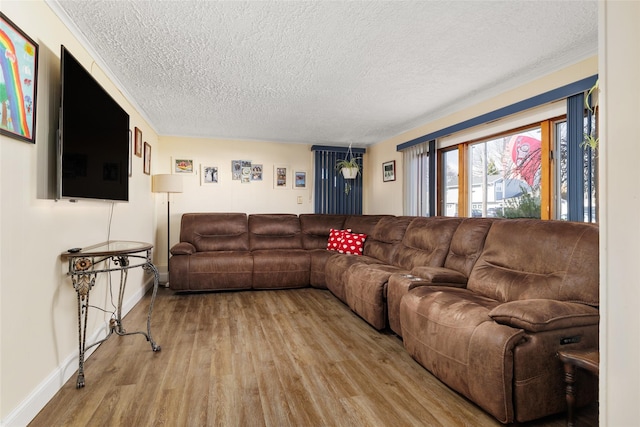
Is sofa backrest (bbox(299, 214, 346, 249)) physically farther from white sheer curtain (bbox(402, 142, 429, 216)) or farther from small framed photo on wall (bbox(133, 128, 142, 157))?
small framed photo on wall (bbox(133, 128, 142, 157))

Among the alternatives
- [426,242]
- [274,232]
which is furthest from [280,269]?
[426,242]

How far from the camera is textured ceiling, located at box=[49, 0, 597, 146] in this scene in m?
1.87

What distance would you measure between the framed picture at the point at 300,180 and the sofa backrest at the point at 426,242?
8.11ft

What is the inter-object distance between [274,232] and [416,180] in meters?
2.25

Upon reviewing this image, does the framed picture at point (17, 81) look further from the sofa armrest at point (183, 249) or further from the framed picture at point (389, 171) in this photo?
the framed picture at point (389, 171)

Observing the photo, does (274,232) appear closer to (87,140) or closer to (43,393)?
(87,140)

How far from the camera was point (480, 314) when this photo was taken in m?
1.77

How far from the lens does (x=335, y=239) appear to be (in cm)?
476

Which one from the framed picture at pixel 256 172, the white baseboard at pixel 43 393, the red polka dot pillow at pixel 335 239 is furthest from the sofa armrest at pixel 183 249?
the red polka dot pillow at pixel 335 239

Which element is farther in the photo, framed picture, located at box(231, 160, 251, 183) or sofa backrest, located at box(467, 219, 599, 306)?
framed picture, located at box(231, 160, 251, 183)

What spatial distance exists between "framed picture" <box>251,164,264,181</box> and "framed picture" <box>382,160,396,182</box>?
80.4 inches

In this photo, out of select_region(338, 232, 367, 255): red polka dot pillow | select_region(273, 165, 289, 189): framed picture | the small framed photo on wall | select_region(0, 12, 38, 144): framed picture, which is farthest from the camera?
select_region(273, 165, 289, 189): framed picture

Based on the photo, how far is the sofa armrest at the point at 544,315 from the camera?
1.52 meters

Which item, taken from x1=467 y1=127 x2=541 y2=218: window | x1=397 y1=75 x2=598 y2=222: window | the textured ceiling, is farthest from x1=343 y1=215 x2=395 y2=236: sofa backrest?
the textured ceiling
